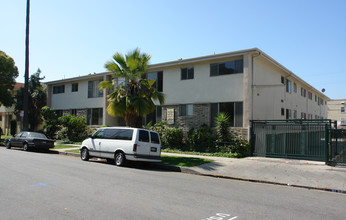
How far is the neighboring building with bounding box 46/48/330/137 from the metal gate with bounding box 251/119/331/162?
110 cm

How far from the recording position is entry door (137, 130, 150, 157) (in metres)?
12.4

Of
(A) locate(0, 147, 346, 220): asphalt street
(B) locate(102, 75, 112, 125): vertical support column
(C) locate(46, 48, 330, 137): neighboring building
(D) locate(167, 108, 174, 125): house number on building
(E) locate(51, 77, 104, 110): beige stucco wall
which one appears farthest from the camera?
(E) locate(51, 77, 104, 110): beige stucco wall

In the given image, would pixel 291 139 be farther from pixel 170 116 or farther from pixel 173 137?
pixel 170 116

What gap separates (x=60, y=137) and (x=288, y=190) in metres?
22.3

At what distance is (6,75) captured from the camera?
93.8 feet

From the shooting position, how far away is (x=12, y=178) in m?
8.71

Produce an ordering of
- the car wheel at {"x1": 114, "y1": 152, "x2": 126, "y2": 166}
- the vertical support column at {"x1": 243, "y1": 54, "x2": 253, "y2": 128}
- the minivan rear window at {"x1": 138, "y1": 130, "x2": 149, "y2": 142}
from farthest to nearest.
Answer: the vertical support column at {"x1": 243, "y1": 54, "x2": 253, "y2": 128}, the car wheel at {"x1": 114, "y1": 152, "x2": 126, "y2": 166}, the minivan rear window at {"x1": 138, "y1": 130, "x2": 149, "y2": 142}

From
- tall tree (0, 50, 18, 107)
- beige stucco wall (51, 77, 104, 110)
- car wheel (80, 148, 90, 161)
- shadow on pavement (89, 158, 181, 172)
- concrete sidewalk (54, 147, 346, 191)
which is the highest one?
tall tree (0, 50, 18, 107)

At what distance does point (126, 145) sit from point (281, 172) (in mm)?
6631

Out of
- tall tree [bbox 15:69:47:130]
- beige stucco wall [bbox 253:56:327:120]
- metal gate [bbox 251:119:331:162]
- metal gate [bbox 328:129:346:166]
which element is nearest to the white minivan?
metal gate [bbox 251:119:331:162]

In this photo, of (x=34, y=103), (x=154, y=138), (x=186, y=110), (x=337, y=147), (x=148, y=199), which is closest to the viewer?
(x=148, y=199)

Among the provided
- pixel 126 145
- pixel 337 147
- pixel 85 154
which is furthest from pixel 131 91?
pixel 337 147

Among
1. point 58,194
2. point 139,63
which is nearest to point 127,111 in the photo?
point 139,63

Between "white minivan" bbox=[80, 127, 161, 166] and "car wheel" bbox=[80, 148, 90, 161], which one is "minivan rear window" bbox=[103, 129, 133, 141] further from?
"car wheel" bbox=[80, 148, 90, 161]
